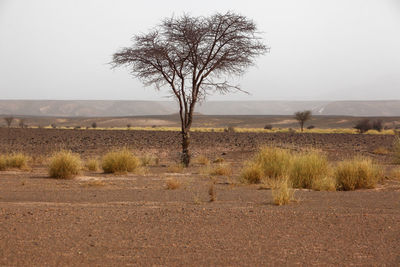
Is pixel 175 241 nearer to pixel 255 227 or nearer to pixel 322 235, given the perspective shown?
pixel 255 227

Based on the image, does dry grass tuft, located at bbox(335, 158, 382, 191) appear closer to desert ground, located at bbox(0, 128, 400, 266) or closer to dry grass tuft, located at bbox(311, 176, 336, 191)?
dry grass tuft, located at bbox(311, 176, 336, 191)

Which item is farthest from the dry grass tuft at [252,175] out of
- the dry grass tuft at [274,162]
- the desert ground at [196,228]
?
the desert ground at [196,228]

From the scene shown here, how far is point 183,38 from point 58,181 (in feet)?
28.0

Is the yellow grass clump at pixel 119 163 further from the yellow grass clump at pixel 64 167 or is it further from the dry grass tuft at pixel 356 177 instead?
the dry grass tuft at pixel 356 177

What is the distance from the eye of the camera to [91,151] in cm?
3241

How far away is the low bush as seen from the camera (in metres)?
14.1

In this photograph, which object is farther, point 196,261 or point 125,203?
point 125,203

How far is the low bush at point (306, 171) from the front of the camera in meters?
14.1

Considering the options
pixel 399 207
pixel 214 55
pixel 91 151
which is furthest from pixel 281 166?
pixel 91 151

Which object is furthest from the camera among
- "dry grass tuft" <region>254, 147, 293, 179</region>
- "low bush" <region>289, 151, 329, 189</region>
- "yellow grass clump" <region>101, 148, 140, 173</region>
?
"yellow grass clump" <region>101, 148, 140, 173</region>

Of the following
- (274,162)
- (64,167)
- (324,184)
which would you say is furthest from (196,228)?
(64,167)

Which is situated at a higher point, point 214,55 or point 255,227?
point 214,55

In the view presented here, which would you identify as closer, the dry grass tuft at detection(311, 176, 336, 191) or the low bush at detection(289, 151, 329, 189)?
the dry grass tuft at detection(311, 176, 336, 191)

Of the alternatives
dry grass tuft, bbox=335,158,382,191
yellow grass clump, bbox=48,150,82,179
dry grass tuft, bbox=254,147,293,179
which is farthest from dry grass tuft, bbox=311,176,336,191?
yellow grass clump, bbox=48,150,82,179
